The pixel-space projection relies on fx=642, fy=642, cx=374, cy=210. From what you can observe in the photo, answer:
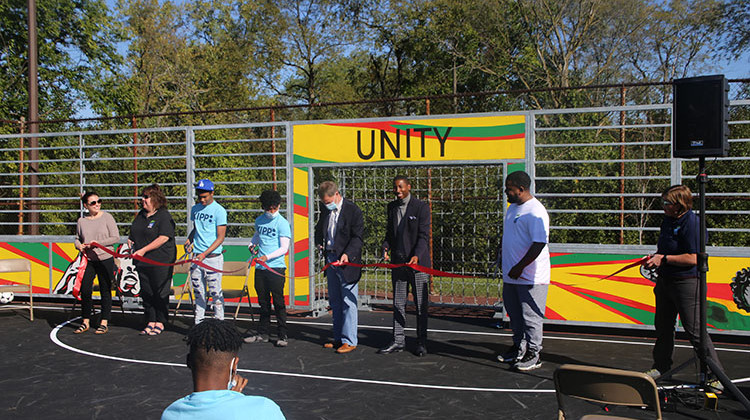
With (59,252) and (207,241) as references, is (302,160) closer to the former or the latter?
(207,241)

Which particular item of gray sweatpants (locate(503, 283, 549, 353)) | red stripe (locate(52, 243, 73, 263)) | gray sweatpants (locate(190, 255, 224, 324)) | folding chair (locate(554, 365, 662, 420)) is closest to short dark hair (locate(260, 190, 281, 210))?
gray sweatpants (locate(190, 255, 224, 324))

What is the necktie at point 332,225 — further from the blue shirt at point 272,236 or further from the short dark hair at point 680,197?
the short dark hair at point 680,197

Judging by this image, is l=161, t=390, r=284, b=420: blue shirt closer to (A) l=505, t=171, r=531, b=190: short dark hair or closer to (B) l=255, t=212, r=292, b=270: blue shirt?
(A) l=505, t=171, r=531, b=190: short dark hair

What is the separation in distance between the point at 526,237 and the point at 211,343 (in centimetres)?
444

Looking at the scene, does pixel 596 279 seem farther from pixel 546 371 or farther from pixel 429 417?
pixel 429 417

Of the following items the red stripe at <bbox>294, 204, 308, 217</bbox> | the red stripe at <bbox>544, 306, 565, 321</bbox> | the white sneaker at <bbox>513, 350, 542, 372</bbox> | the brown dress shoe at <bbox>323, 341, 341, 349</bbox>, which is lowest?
the brown dress shoe at <bbox>323, 341, 341, 349</bbox>

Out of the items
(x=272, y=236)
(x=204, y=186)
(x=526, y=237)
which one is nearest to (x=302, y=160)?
(x=204, y=186)

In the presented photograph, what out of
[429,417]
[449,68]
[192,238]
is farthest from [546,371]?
[449,68]

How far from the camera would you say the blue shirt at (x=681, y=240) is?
18.4ft

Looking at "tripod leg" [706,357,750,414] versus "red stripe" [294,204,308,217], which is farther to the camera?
"red stripe" [294,204,308,217]

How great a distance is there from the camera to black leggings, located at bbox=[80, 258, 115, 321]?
28.1ft

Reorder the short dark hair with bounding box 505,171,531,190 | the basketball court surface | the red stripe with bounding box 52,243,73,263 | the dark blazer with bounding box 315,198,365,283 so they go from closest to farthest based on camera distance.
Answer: the basketball court surface → the short dark hair with bounding box 505,171,531,190 → the dark blazer with bounding box 315,198,365,283 → the red stripe with bounding box 52,243,73,263

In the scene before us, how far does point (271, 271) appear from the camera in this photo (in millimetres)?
7516

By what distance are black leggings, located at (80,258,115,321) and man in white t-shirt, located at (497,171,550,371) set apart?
209 inches
